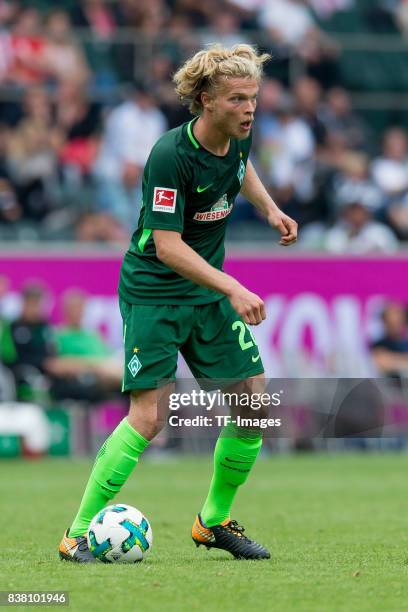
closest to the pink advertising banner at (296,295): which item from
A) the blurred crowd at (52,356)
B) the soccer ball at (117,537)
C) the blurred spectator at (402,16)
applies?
the blurred crowd at (52,356)

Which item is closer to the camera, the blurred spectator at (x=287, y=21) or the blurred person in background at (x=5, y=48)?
the blurred person in background at (x=5, y=48)

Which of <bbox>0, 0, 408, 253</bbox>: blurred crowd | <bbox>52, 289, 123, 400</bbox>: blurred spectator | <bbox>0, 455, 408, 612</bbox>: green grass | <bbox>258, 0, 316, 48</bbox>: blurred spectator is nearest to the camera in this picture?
<bbox>0, 455, 408, 612</bbox>: green grass

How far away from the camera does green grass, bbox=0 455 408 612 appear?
5.04 metres

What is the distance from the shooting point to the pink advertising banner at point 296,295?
1514 centimetres

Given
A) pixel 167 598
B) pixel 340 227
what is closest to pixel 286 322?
pixel 340 227

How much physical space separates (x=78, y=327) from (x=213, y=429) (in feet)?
28.7

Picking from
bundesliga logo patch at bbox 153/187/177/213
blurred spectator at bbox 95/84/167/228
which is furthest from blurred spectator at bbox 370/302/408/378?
bundesliga logo patch at bbox 153/187/177/213

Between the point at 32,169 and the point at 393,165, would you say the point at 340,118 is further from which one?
the point at 32,169

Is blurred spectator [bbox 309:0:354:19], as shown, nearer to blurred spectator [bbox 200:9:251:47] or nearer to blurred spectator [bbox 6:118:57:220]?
blurred spectator [bbox 200:9:251:47]

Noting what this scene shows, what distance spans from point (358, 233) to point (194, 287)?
10.5 metres

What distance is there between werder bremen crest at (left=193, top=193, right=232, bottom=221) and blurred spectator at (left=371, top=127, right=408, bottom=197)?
11.8 meters

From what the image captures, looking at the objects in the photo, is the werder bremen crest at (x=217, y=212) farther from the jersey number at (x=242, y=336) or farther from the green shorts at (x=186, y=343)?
the jersey number at (x=242, y=336)

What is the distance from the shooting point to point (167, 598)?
4980 millimetres

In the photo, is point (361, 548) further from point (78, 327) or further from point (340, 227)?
point (340, 227)
